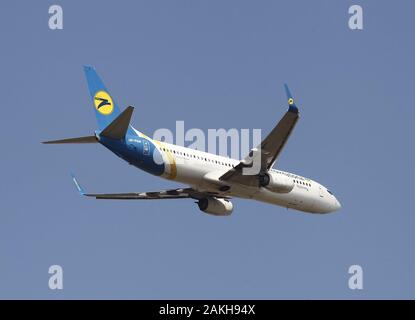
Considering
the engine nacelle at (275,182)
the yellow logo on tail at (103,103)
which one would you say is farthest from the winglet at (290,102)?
the yellow logo on tail at (103,103)

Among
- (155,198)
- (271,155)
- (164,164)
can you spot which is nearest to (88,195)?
(155,198)

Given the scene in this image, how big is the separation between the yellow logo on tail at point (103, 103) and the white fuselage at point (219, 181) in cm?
364

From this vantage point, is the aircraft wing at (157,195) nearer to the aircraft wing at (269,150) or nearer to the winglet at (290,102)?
the aircraft wing at (269,150)

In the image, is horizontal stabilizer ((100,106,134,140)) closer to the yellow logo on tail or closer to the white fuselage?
the white fuselage

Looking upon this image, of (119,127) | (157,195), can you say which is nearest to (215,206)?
(157,195)

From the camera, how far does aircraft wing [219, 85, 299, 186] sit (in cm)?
6005

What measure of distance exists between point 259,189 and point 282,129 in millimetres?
6563

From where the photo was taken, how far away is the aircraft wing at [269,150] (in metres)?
60.0

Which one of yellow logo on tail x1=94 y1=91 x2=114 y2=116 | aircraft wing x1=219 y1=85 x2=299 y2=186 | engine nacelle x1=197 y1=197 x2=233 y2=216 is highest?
yellow logo on tail x1=94 y1=91 x2=114 y2=116

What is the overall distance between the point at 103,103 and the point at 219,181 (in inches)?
316

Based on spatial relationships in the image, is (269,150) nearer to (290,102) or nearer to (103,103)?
(290,102)

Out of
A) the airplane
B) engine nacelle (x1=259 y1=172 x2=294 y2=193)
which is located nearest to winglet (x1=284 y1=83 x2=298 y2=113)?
the airplane

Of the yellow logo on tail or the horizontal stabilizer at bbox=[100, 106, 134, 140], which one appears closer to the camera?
the horizontal stabilizer at bbox=[100, 106, 134, 140]

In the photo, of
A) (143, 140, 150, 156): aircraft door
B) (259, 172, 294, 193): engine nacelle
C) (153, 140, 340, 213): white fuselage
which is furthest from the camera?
(259, 172, 294, 193): engine nacelle
